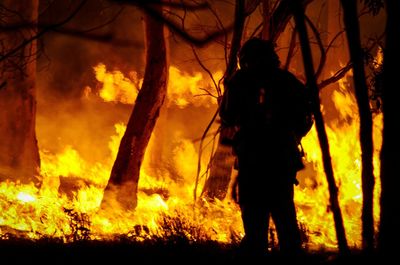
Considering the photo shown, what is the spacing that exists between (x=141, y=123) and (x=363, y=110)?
523 centimetres

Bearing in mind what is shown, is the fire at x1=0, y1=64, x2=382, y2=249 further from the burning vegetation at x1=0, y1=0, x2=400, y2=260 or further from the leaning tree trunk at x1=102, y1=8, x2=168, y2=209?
the leaning tree trunk at x1=102, y1=8, x2=168, y2=209

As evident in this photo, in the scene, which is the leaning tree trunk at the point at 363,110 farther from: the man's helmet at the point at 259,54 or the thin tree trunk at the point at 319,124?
the man's helmet at the point at 259,54

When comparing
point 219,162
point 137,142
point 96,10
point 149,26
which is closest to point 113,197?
Answer: point 137,142

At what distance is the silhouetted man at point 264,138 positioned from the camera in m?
4.38

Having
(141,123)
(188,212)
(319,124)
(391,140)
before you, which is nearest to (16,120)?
(141,123)

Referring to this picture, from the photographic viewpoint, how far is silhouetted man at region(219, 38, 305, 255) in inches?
173

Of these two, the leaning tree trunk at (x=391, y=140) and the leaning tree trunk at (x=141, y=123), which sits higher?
the leaning tree trunk at (x=141, y=123)

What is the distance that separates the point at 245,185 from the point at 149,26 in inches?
200

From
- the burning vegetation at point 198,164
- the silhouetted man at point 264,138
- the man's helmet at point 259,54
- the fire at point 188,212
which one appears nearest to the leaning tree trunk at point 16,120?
the burning vegetation at point 198,164

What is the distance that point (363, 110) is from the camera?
13.1 ft

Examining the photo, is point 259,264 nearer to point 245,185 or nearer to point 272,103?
point 245,185

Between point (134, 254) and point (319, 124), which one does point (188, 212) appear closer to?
point (134, 254)

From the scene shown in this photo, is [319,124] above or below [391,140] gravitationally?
above

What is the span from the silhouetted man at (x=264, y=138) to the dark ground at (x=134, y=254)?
309 millimetres
